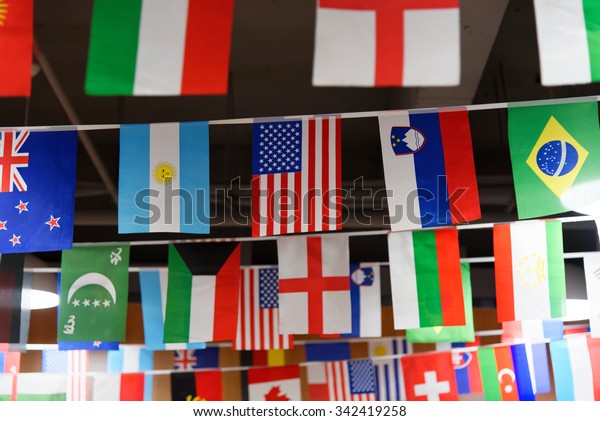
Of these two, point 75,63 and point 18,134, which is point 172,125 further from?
point 75,63

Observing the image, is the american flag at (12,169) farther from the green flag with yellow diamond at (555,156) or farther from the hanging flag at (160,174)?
the green flag with yellow diamond at (555,156)

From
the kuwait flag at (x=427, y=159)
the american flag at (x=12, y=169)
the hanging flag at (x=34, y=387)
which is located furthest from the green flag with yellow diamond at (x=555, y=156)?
the hanging flag at (x=34, y=387)

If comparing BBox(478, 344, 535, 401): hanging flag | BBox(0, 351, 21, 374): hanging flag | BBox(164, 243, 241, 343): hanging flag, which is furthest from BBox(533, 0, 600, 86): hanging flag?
BBox(0, 351, 21, 374): hanging flag

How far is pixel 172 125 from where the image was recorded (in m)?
5.16

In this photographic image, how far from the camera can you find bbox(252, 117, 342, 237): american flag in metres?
5.20

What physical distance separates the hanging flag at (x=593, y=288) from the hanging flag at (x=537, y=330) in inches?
57.0

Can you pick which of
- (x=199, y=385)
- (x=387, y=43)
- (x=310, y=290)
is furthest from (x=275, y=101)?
(x=387, y=43)

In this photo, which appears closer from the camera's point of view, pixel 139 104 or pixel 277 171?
pixel 277 171

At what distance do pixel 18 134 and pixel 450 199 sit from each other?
3237 mm

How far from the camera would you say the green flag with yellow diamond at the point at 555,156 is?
16.3 feet

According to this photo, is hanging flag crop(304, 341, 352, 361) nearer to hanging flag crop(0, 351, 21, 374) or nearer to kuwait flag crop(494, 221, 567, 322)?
hanging flag crop(0, 351, 21, 374)

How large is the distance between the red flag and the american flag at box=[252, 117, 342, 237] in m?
4.12
